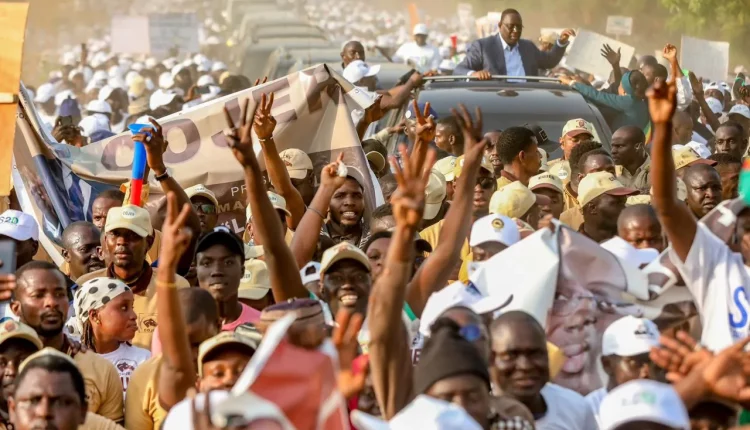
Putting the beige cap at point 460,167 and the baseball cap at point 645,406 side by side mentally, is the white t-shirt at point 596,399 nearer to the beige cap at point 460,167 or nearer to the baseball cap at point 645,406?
the baseball cap at point 645,406

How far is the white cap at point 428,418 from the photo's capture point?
4.91 metres

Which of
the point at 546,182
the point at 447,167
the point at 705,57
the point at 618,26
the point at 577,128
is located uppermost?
the point at 618,26

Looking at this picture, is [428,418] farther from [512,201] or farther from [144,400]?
[512,201]

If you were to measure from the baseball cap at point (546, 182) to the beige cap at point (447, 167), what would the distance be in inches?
18.7

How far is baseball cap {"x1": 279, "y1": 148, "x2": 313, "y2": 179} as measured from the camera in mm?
9977

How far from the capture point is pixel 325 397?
17.1 ft

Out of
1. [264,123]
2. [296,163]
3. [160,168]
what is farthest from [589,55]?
[160,168]

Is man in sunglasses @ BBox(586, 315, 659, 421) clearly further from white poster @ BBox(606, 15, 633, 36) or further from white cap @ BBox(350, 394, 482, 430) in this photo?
white poster @ BBox(606, 15, 633, 36)

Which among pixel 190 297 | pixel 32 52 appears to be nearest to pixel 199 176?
pixel 190 297

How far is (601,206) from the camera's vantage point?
29.8 feet

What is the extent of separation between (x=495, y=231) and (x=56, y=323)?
1.95m

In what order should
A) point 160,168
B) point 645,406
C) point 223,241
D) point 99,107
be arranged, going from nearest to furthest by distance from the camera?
point 645,406 < point 223,241 < point 160,168 < point 99,107

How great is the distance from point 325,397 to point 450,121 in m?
6.45

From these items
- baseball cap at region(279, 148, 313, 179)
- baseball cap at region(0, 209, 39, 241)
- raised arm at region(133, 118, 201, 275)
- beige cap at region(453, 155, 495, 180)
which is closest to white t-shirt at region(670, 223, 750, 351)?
raised arm at region(133, 118, 201, 275)
